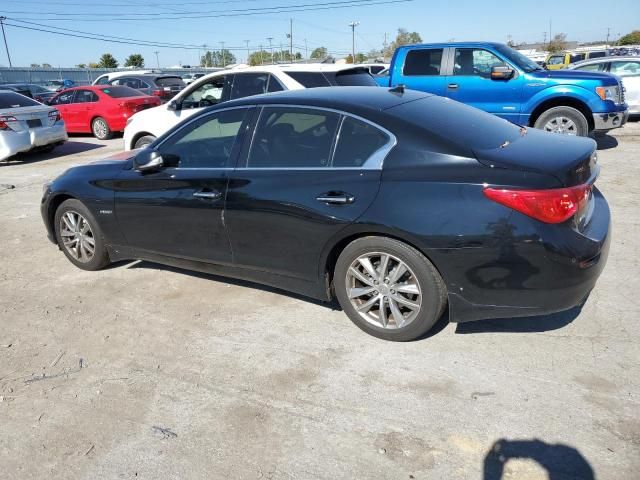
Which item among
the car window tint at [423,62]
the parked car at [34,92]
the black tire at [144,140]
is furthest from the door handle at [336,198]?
the parked car at [34,92]

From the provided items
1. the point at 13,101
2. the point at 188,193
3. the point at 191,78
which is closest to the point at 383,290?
the point at 188,193

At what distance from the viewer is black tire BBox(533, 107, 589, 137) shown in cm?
902

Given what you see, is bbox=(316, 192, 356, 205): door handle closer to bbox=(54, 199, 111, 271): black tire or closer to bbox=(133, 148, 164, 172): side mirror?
bbox=(133, 148, 164, 172): side mirror

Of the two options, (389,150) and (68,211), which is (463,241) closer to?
(389,150)

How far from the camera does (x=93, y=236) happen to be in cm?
492

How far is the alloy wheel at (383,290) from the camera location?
11.1 feet

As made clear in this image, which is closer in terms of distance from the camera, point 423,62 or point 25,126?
point 423,62

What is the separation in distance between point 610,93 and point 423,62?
3298 mm

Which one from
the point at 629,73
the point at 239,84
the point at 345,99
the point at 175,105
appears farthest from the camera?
the point at 629,73

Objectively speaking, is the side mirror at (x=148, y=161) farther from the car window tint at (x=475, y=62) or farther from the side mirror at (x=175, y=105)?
the car window tint at (x=475, y=62)

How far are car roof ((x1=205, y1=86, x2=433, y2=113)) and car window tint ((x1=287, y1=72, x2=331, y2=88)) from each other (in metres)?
3.61

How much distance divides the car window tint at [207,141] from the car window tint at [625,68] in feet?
39.6

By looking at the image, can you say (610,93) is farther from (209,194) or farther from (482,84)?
(209,194)

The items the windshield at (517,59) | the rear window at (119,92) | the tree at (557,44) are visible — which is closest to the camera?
the windshield at (517,59)
